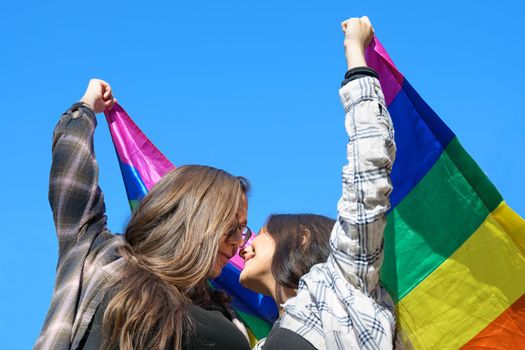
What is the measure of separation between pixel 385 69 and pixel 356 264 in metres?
1.86

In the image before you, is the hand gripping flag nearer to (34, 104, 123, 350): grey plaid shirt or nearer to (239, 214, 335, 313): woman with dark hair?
(239, 214, 335, 313): woman with dark hair

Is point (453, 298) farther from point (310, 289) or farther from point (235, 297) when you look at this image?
point (310, 289)

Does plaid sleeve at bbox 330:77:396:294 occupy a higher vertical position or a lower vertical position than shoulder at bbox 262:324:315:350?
higher

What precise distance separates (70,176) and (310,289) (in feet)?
3.70

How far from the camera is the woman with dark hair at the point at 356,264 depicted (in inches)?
112

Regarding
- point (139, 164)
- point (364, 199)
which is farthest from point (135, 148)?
point (364, 199)

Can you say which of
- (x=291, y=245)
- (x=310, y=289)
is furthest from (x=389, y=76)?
(x=310, y=289)

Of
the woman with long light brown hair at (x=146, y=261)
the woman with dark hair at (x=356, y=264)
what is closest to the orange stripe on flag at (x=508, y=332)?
the woman with dark hair at (x=356, y=264)

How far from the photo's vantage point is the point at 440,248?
4.35 meters

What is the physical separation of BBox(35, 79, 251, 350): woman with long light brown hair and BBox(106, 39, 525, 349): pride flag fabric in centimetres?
132

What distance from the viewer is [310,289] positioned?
9.82 ft

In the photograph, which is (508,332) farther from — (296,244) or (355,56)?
(355,56)

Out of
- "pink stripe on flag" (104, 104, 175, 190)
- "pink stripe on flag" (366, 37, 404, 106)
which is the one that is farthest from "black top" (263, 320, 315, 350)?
"pink stripe on flag" (104, 104, 175, 190)

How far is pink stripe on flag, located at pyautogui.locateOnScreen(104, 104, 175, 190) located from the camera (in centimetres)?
506
